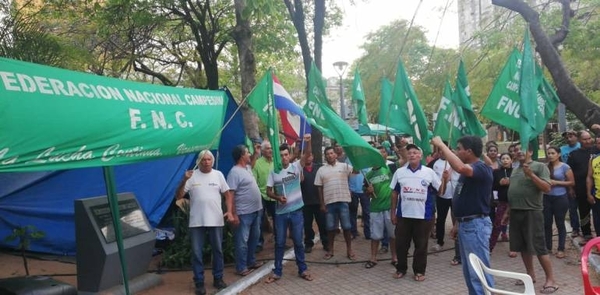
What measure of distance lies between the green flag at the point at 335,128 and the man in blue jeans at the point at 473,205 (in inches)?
61.3

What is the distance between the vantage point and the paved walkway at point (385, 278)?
5.73 meters

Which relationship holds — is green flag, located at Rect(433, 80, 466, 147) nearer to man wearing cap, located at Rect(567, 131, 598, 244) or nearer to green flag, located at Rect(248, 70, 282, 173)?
man wearing cap, located at Rect(567, 131, 598, 244)

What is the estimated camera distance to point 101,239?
207 inches

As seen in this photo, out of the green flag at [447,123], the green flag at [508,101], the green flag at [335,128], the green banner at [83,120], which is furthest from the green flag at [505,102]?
the green banner at [83,120]

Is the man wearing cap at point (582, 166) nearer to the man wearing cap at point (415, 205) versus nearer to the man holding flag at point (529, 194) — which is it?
the man holding flag at point (529, 194)

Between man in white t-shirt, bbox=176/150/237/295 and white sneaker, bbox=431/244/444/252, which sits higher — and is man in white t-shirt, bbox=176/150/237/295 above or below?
above

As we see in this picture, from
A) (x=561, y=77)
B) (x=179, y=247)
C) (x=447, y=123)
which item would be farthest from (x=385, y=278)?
(x=561, y=77)

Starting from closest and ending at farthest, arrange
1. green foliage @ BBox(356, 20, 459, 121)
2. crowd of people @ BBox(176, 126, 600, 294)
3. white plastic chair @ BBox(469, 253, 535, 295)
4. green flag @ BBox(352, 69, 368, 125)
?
white plastic chair @ BBox(469, 253, 535, 295) < crowd of people @ BBox(176, 126, 600, 294) < green flag @ BBox(352, 69, 368, 125) < green foliage @ BBox(356, 20, 459, 121)

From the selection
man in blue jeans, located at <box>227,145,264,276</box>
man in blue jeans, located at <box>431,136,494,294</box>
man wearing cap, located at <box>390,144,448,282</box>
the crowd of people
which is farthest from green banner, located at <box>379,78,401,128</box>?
man in blue jeans, located at <box>227,145,264,276</box>

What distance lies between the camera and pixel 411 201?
594 cm

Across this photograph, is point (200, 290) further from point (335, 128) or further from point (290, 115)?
point (290, 115)

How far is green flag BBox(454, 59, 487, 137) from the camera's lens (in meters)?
6.05

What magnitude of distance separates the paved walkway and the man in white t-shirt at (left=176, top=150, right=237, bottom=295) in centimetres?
35

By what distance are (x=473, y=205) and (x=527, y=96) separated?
5.38ft
